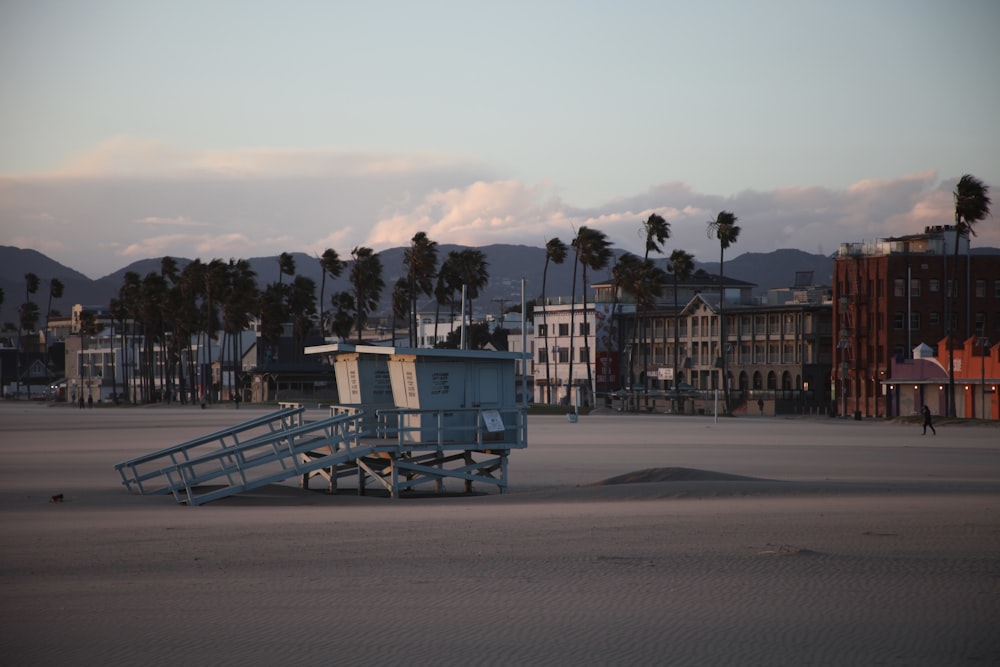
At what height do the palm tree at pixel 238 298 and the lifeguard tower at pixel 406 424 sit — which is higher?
the palm tree at pixel 238 298

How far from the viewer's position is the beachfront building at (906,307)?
344 feet

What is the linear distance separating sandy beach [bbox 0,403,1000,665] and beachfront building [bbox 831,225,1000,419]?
80.9m

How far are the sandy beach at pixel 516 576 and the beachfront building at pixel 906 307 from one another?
80908mm

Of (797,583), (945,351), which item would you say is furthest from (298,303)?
(797,583)

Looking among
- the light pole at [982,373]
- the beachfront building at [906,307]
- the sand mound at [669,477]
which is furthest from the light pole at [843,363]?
the sand mound at [669,477]

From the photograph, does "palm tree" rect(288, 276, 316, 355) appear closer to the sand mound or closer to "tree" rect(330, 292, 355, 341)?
"tree" rect(330, 292, 355, 341)

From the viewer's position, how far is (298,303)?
15900 centimetres

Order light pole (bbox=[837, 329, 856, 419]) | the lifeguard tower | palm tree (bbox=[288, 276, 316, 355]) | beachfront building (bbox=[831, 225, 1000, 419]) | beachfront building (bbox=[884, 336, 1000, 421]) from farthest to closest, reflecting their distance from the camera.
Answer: palm tree (bbox=[288, 276, 316, 355]) < light pole (bbox=[837, 329, 856, 419]) < beachfront building (bbox=[831, 225, 1000, 419]) < beachfront building (bbox=[884, 336, 1000, 421]) < the lifeguard tower

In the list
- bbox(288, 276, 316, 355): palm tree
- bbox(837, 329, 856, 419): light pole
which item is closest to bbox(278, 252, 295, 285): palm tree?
bbox(288, 276, 316, 355): palm tree

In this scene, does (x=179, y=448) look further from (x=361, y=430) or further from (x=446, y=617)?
(x=446, y=617)

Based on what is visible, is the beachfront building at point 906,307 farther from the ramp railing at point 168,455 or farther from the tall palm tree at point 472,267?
the ramp railing at point 168,455

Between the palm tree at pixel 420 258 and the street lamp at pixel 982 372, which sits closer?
the street lamp at pixel 982 372

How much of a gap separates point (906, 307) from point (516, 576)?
318 ft

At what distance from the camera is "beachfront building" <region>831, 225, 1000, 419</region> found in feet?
344
